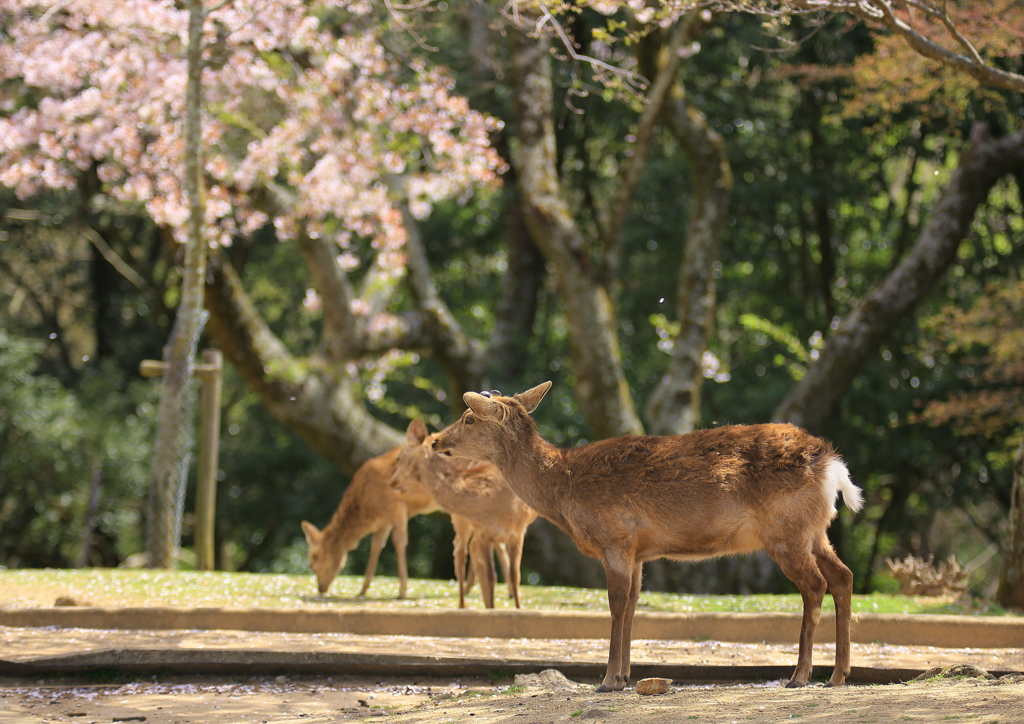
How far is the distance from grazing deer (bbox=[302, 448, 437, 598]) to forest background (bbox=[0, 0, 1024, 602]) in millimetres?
3442

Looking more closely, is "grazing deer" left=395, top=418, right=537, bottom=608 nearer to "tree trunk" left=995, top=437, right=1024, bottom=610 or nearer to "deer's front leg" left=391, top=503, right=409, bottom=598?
"deer's front leg" left=391, top=503, right=409, bottom=598

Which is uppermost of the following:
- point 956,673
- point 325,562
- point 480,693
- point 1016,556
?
point 956,673

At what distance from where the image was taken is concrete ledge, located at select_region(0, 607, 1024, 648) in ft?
25.5

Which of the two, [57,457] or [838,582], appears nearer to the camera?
[838,582]

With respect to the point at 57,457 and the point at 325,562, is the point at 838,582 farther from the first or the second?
the point at 57,457

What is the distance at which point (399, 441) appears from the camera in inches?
566

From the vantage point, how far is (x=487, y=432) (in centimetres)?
634

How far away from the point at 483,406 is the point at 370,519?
13.2ft

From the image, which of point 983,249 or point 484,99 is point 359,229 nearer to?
point 484,99

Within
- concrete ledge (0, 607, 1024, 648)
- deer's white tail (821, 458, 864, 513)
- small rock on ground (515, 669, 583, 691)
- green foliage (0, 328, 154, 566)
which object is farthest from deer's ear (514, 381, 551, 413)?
green foliage (0, 328, 154, 566)

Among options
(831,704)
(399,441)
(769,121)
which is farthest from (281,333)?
(831,704)

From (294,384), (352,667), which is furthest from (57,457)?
(352,667)

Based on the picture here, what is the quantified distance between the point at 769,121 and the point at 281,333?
11924 mm

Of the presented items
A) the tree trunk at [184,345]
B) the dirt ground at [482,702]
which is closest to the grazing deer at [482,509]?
the dirt ground at [482,702]
